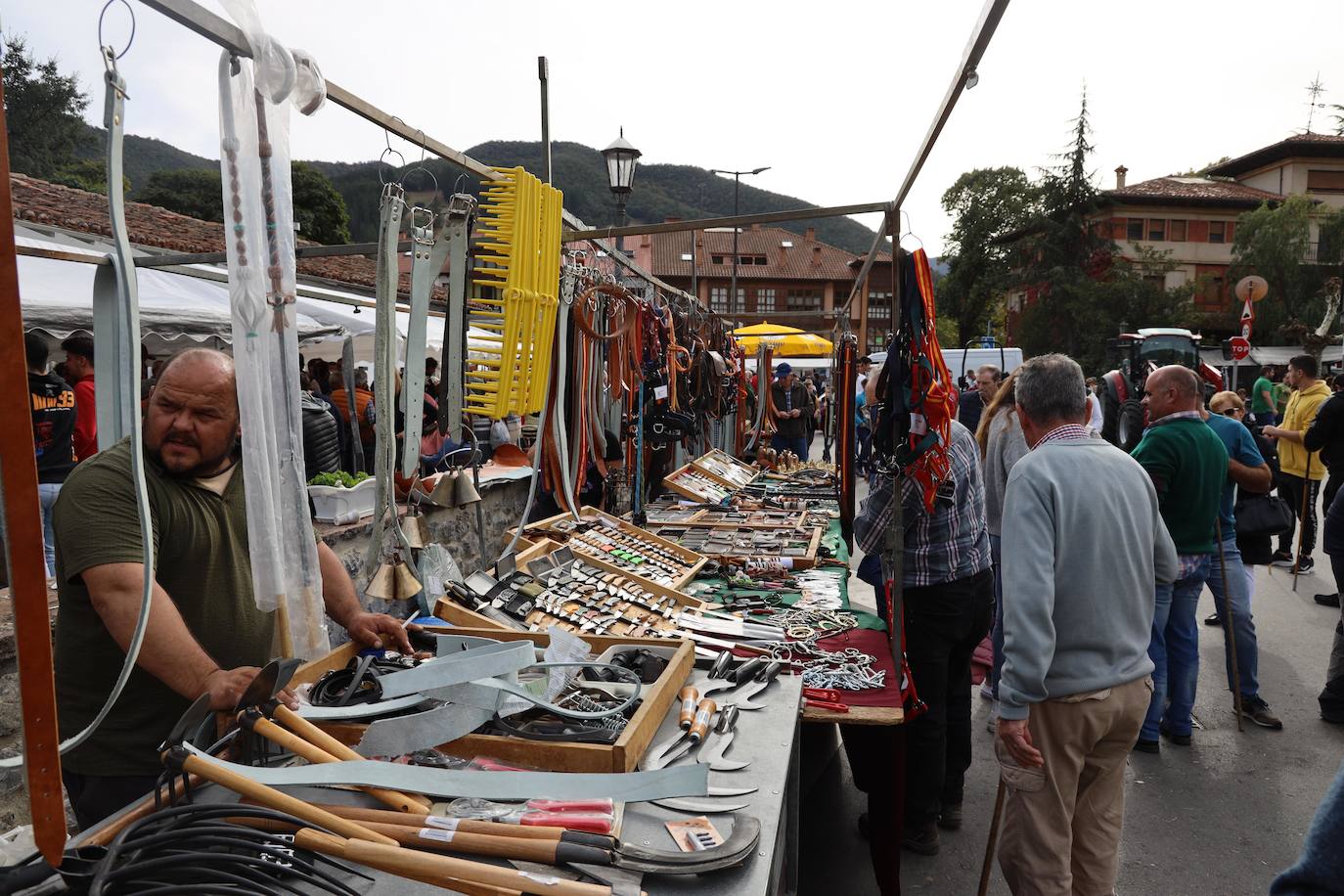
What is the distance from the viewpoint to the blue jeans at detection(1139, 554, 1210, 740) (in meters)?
4.51

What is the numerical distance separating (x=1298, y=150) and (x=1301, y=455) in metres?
52.4

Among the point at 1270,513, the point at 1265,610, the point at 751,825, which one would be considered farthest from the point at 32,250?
the point at 1265,610

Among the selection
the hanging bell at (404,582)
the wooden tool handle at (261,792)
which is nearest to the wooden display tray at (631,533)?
the hanging bell at (404,582)

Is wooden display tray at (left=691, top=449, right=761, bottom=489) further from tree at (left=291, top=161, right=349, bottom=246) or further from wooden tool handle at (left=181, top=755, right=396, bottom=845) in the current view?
tree at (left=291, top=161, right=349, bottom=246)

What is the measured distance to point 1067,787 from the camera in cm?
270

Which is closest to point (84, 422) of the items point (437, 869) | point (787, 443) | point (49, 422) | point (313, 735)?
point (49, 422)

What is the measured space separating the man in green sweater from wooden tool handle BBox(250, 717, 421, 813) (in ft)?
12.6

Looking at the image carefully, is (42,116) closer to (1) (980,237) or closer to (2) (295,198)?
(2) (295,198)

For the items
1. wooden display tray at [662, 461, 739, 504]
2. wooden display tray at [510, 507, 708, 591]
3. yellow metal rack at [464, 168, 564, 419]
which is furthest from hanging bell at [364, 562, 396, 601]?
wooden display tray at [662, 461, 739, 504]

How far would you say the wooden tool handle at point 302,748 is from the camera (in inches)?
70.7

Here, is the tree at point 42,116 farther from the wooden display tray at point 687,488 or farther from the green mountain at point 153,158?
the wooden display tray at point 687,488

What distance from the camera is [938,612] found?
369 cm

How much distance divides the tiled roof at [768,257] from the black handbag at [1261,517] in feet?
190

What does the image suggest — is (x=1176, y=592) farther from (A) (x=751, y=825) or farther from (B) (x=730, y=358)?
(B) (x=730, y=358)
